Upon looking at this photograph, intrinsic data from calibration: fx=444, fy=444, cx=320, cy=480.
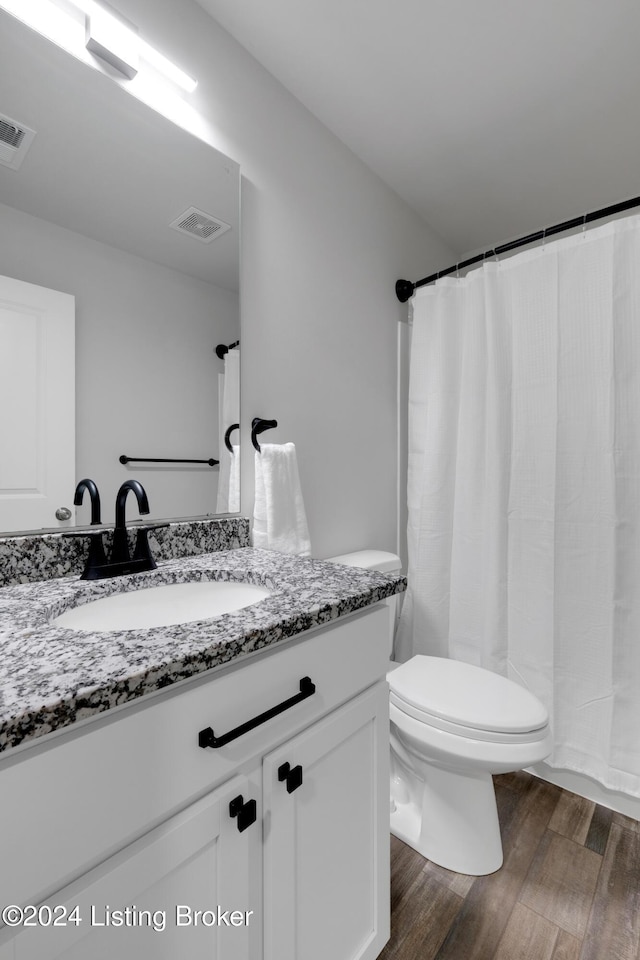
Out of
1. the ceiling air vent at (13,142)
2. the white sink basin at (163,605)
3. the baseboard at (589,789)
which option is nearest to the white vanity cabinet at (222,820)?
the white sink basin at (163,605)

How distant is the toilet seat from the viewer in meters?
1.14

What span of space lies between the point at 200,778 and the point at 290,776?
18cm

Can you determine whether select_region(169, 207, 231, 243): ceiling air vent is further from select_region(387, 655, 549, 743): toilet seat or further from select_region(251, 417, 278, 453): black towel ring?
select_region(387, 655, 549, 743): toilet seat

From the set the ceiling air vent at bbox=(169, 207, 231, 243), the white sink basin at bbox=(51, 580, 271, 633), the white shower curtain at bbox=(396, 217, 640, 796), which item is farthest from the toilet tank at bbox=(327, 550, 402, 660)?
the ceiling air vent at bbox=(169, 207, 231, 243)

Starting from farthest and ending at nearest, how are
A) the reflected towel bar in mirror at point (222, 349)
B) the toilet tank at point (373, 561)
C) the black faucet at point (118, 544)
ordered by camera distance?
the toilet tank at point (373, 561) < the reflected towel bar in mirror at point (222, 349) < the black faucet at point (118, 544)

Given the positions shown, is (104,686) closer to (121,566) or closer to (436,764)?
(121,566)

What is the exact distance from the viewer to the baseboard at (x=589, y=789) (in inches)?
56.2

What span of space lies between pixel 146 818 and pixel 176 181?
4.59 ft

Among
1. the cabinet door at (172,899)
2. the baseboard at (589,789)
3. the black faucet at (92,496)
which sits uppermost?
the black faucet at (92,496)

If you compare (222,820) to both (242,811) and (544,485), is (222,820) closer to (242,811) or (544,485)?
(242,811)

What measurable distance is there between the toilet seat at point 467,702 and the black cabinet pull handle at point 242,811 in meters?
0.71

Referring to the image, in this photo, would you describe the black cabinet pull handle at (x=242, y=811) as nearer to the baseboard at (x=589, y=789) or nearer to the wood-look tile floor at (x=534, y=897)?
the wood-look tile floor at (x=534, y=897)

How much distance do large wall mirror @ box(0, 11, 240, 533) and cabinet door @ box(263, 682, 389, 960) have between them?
682mm

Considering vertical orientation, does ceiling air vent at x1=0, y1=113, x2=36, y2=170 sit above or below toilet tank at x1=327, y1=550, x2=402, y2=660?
above
